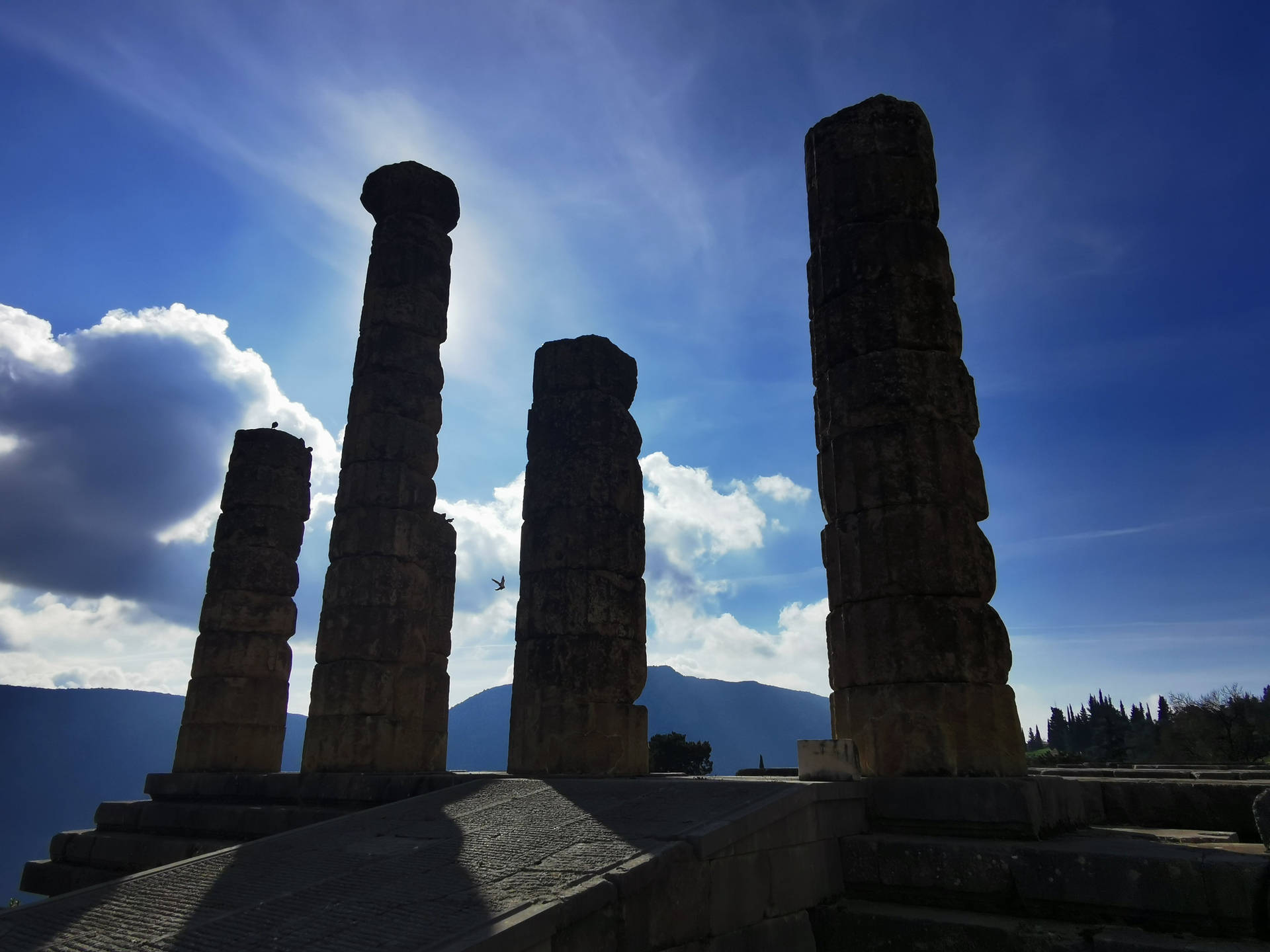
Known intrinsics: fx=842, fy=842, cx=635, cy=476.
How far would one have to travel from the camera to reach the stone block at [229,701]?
14258 mm

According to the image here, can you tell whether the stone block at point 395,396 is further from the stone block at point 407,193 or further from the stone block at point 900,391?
the stone block at point 900,391

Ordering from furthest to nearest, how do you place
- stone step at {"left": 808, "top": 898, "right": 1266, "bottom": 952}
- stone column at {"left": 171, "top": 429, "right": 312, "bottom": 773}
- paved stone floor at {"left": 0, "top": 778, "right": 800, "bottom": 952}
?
stone column at {"left": 171, "top": 429, "right": 312, "bottom": 773}, stone step at {"left": 808, "top": 898, "right": 1266, "bottom": 952}, paved stone floor at {"left": 0, "top": 778, "right": 800, "bottom": 952}

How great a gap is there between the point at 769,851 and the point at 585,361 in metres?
7.61

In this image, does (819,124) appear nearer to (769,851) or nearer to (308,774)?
(769,851)

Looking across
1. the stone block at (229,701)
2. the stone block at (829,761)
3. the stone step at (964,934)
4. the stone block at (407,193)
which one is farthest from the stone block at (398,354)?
the stone step at (964,934)

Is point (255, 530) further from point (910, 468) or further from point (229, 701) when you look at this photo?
point (910, 468)

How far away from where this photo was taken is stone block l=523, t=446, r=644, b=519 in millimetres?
11141

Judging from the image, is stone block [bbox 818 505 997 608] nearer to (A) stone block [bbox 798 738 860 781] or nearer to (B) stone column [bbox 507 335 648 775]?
(A) stone block [bbox 798 738 860 781]

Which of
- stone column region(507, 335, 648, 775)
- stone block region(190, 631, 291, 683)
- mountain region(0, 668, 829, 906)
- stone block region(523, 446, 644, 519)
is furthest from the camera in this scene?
mountain region(0, 668, 829, 906)

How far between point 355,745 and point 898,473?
847 cm

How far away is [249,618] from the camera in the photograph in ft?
48.4

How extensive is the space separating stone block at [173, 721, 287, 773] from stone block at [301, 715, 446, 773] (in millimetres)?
2734

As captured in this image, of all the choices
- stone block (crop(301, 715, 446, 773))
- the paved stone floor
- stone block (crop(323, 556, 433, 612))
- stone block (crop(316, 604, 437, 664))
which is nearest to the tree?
stone block (crop(301, 715, 446, 773))

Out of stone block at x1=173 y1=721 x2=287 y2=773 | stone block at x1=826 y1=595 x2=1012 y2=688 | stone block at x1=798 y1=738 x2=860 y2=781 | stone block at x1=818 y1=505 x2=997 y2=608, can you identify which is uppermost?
stone block at x1=818 y1=505 x2=997 y2=608
